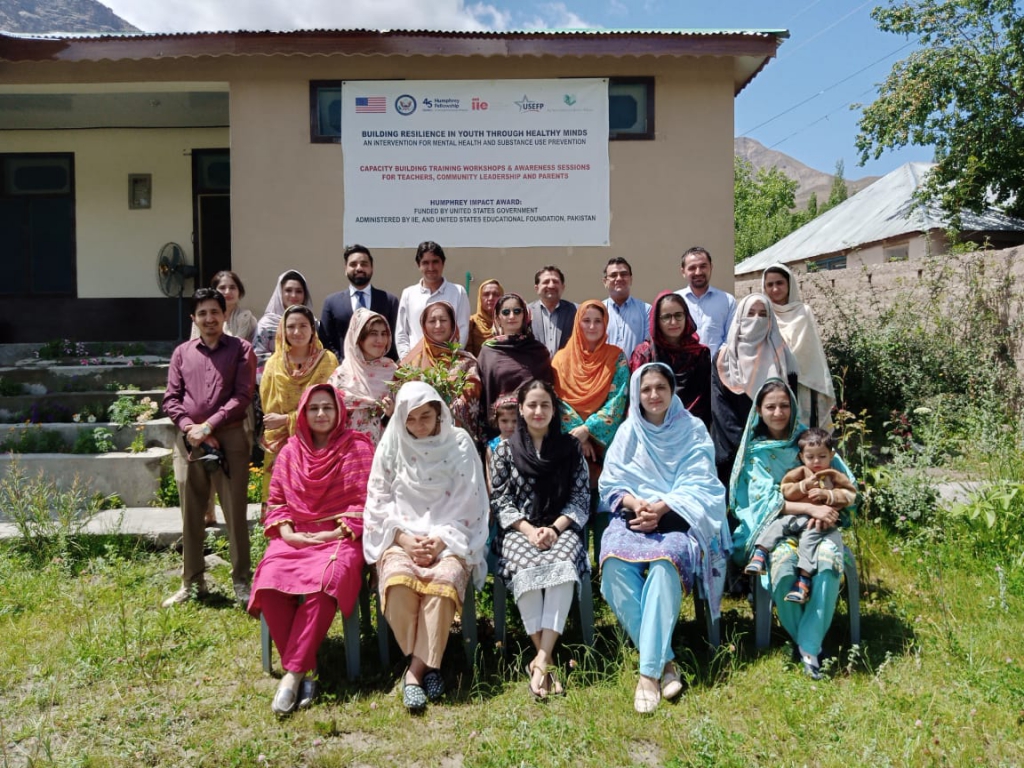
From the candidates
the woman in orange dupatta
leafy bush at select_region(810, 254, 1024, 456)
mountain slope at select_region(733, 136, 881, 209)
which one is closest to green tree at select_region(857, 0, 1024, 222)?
leafy bush at select_region(810, 254, 1024, 456)

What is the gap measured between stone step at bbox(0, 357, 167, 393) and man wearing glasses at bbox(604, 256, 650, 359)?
391 centimetres

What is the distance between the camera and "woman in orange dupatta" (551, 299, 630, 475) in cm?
393

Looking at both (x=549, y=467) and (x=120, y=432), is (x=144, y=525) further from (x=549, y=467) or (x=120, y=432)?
(x=549, y=467)

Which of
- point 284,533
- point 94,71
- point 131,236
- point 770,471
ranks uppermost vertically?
point 94,71

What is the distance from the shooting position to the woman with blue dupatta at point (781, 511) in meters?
3.06

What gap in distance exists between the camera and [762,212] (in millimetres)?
34219

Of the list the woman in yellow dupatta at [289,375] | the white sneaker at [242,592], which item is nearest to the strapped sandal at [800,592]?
the woman in yellow dupatta at [289,375]

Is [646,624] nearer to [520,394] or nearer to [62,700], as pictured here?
[520,394]

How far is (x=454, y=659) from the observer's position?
3.30 metres

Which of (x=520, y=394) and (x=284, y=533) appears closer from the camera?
(x=284, y=533)

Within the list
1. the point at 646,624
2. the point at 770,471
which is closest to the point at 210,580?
the point at 646,624

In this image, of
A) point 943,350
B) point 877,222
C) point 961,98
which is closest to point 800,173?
point 877,222

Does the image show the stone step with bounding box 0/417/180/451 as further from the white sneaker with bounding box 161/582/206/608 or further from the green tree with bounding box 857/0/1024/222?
the green tree with bounding box 857/0/1024/222

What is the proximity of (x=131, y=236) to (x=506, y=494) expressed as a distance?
665cm
